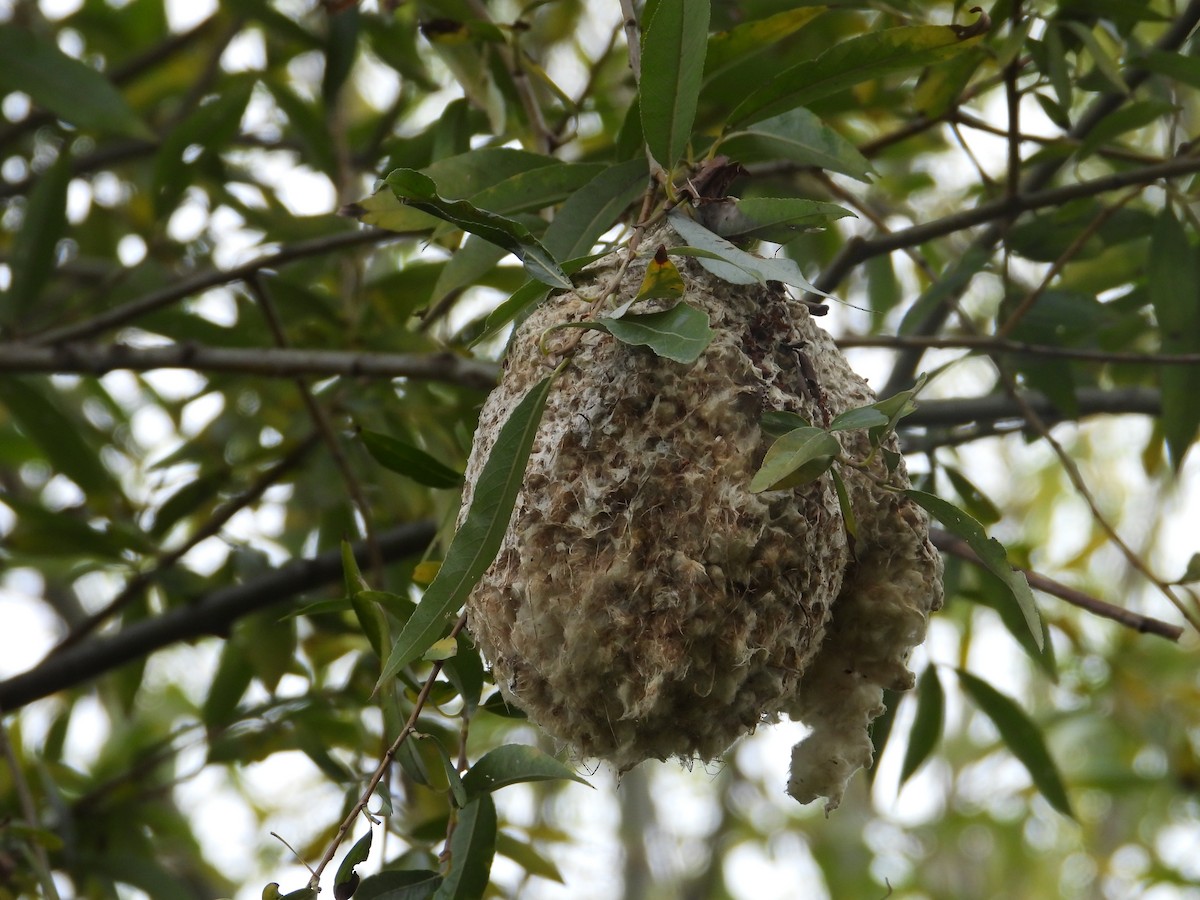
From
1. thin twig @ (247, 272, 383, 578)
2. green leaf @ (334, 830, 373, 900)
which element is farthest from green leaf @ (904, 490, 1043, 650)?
thin twig @ (247, 272, 383, 578)

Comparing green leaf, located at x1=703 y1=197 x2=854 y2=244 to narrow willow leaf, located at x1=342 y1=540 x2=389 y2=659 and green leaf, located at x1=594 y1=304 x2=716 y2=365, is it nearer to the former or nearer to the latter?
green leaf, located at x1=594 y1=304 x2=716 y2=365

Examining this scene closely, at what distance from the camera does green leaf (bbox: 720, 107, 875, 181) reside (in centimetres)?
132

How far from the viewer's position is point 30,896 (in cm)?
196

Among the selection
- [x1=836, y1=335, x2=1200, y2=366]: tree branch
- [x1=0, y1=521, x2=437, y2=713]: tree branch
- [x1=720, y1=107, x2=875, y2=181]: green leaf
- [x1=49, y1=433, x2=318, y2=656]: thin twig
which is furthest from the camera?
[x1=49, y1=433, x2=318, y2=656]: thin twig

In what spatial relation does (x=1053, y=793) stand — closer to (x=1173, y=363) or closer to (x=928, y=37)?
(x=1173, y=363)

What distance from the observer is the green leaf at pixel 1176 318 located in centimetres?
192

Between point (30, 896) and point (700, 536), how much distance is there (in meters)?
1.44

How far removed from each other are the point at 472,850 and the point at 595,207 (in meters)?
0.66

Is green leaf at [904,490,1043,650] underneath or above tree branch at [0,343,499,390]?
underneath

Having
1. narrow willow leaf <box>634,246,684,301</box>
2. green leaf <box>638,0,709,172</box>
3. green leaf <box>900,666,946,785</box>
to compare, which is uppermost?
green leaf <box>638,0,709,172</box>

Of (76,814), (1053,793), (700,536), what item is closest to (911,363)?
(1053,793)

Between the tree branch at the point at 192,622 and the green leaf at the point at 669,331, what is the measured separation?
1.11m

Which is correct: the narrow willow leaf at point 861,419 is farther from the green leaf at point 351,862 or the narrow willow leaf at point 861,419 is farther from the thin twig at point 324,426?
the thin twig at point 324,426

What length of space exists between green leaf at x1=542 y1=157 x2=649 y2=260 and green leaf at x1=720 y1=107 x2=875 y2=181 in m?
0.10
